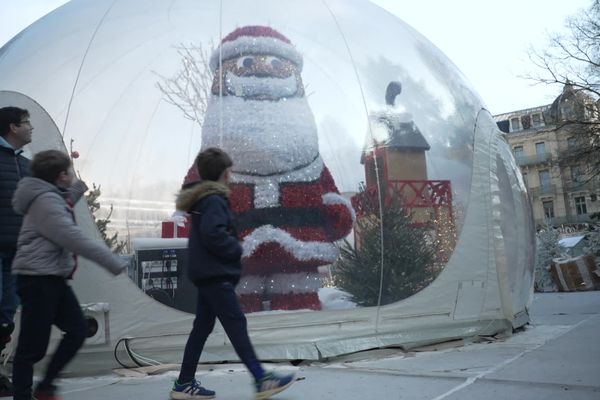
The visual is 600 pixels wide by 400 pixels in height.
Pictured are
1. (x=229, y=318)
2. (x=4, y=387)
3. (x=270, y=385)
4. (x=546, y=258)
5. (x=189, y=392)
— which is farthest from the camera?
(x=546, y=258)

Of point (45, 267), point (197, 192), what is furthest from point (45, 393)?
point (197, 192)

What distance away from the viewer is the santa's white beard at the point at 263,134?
12.6 feet

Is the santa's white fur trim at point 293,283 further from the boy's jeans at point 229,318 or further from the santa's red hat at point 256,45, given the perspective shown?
the santa's red hat at point 256,45

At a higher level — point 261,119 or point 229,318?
point 261,119

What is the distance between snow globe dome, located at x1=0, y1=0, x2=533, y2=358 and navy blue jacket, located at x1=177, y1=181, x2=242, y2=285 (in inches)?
37.7

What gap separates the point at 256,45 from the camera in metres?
4.08

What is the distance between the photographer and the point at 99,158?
3809 millimetres

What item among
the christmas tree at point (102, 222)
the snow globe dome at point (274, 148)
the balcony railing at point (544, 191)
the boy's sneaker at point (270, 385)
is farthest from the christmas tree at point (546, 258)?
the balcony railing at point (544, 191)

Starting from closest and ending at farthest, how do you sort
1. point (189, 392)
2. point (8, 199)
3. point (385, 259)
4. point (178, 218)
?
1. point (189, 392)
2. point (8, 199)
3. point (178, 218)
4. point (385, 259)

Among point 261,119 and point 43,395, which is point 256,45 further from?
point 43,395

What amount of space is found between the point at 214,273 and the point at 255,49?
2.00 m

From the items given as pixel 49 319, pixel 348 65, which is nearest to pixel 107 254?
pixel 49 319

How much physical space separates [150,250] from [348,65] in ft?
6.50

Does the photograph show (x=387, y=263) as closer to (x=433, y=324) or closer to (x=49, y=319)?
(x=433, y=324)
